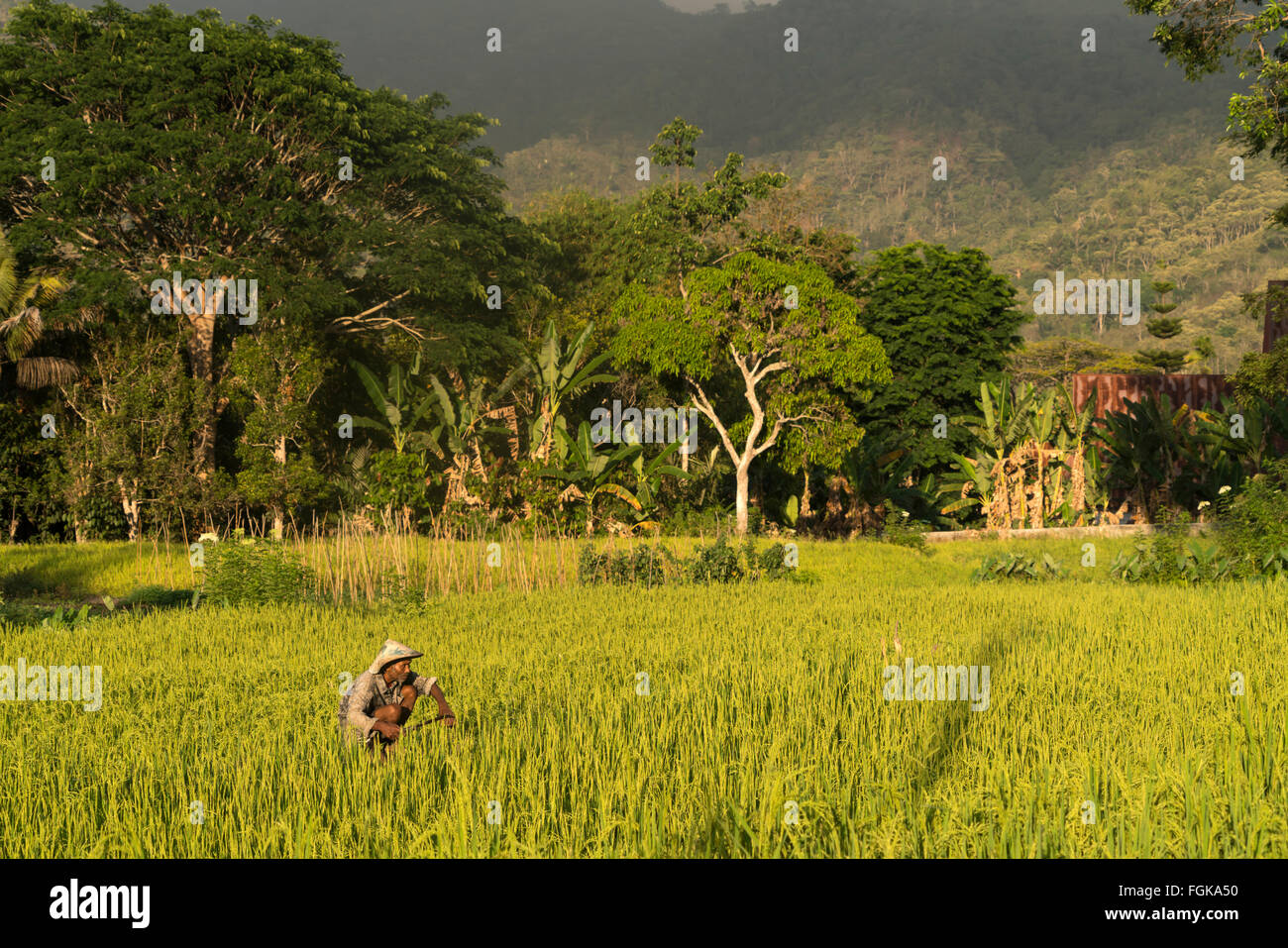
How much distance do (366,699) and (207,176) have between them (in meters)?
19.0

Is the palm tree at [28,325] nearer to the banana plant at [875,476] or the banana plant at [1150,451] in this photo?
the banana plant at [875,476]

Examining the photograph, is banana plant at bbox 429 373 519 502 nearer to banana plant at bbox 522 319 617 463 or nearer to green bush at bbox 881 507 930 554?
banana plant at bbox 522 319 617 463

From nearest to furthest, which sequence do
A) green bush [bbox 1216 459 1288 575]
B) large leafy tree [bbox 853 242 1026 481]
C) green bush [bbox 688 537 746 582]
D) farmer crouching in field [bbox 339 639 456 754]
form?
farmer crouching in field [bbox 339 639 456 754], green bush [bbox 1216 459 1288 575], green bush [bbox 688 537 746 582], large leafy tree [bbox 853 242 1026 481]

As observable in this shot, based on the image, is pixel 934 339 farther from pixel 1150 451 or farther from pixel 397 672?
pixel 397 672

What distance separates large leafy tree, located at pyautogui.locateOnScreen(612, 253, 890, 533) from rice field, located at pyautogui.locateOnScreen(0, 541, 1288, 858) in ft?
32.0

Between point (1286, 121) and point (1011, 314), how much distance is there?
12.6 meters

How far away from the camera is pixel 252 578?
13.0m

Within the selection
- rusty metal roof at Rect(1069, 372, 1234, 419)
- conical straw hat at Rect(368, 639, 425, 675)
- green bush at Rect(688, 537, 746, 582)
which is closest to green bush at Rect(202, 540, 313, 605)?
green bush at Rect(688, 537, 746, 582)

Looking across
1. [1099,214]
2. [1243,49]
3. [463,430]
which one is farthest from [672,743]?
[1099,214]

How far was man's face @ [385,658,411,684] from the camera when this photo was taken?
18.0 ft

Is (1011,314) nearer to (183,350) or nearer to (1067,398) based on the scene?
(1067,398)

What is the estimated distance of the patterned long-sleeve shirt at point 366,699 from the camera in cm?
548
